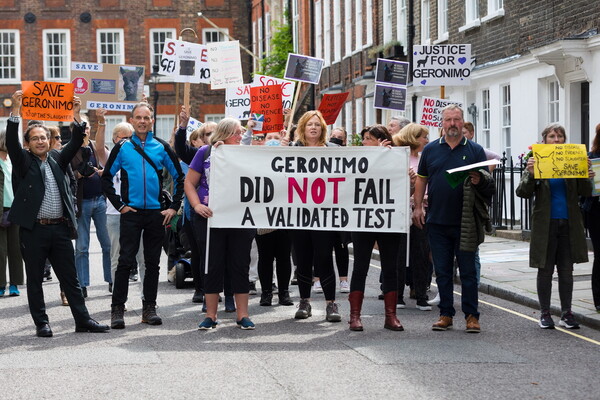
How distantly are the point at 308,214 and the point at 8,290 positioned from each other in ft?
17.6

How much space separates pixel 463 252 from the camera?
32.3 feet

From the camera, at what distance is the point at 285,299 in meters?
11.9

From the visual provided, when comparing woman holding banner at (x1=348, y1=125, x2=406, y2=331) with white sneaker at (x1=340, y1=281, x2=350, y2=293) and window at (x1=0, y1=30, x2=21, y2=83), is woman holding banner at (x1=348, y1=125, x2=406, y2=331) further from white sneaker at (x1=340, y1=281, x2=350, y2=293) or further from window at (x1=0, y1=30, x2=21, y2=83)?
window at (x1=0, y1=30, x2=21, y2=83)

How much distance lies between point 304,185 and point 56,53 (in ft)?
145

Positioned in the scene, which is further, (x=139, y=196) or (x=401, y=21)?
(x=401, y=21)

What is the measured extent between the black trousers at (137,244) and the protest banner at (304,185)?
0.59 m

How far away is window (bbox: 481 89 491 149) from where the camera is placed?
25.0 m

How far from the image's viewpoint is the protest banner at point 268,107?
595 inches

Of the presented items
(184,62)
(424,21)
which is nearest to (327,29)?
(424,21)

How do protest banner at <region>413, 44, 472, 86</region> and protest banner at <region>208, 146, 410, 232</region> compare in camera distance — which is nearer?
protest banner at <region>208, 146, 410, 232</region>

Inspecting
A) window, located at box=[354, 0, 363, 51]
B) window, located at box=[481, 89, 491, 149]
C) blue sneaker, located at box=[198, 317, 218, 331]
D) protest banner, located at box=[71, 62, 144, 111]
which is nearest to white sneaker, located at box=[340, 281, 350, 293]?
blue sneaker, located at box=[198, 317, 218, 331]

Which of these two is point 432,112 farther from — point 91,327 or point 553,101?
point 91,327

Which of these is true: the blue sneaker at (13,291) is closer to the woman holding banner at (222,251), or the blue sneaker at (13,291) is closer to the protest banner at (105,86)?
the woman holding banner at (222,251)

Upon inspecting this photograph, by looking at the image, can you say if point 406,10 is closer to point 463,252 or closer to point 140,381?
point 463,252
